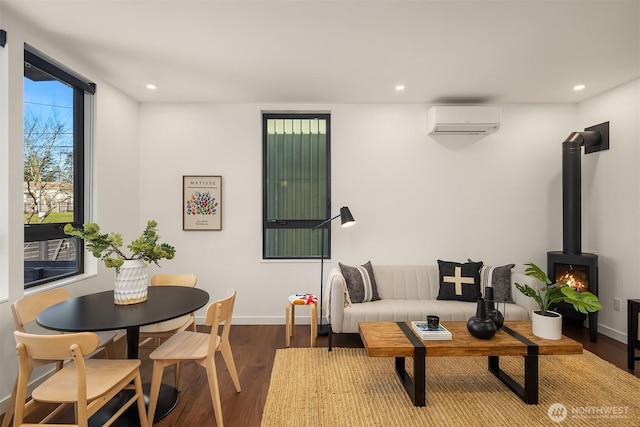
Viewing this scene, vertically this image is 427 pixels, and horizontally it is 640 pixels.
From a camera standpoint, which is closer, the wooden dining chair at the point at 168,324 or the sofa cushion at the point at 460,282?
the wooden dining chair at the point at 168,324

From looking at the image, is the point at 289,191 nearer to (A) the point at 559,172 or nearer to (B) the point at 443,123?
(B) the point at 443,123

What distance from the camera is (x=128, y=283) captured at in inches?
87.2

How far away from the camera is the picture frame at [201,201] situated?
389cm

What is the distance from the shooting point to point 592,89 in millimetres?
3459

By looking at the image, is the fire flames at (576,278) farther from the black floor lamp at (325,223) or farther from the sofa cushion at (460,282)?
the black floor lamp at (325,223)

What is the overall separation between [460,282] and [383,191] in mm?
1319

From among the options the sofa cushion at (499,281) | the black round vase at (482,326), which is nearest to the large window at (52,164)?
the black round vase at (482,326)

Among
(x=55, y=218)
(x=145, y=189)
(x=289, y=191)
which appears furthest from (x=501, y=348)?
(x=145, y=189)

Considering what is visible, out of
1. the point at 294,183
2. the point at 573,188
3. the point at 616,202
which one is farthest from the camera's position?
the point at 294,183

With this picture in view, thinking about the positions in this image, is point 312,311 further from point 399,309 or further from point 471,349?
point 471,349

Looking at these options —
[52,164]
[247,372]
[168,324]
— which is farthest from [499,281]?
[52,164]

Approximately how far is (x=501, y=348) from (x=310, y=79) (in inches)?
109

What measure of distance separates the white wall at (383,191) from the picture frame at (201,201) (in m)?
0.08

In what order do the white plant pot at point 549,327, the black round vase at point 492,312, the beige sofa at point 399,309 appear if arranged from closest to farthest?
the white plant pot at point 549,327, the black round vase at point 492,312, the beige sofa at point 399,309
